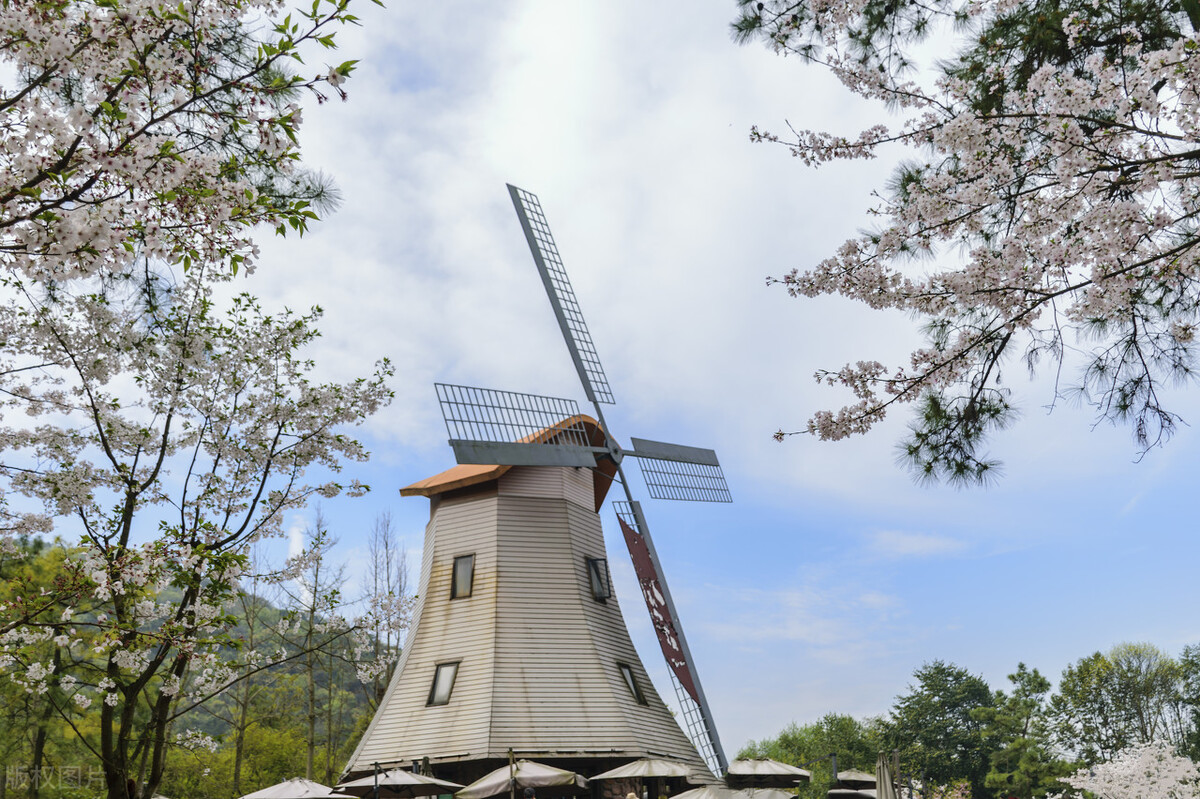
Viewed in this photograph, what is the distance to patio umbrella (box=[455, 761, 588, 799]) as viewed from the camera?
1395 cm

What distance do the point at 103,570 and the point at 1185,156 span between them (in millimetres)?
7295

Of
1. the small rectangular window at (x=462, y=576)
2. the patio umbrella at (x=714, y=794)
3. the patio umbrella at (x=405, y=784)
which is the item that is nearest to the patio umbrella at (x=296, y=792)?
the patio umbrella at (x=405, y=784)

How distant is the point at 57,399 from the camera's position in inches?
316

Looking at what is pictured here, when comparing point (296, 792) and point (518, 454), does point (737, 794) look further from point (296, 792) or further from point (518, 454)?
point (518, 454)

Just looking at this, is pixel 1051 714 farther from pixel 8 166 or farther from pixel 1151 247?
pixel 8 166

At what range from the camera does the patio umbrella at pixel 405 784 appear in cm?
1428

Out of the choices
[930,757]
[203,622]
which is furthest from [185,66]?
[930,757]

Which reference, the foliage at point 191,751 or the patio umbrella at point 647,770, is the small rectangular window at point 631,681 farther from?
the foliage at point 191,751

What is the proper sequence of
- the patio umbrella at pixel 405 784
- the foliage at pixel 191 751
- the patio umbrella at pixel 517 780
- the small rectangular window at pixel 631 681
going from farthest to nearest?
the foliage at pixel 191 751, the small rectangular window at pixel 631 681, the patio umbrella at pixel 405 784, the patio umbrella at pixel 517 780

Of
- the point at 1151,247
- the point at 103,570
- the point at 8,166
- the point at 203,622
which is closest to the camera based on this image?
the point at 8,166

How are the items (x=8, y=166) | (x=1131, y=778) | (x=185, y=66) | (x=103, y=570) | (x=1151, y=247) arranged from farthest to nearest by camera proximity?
(x=1131, y=778), (x=1151, y=247), (x=103, y=570), (x=185, y=66), (x=8, y=166)

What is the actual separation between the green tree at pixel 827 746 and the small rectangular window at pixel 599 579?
28.0m

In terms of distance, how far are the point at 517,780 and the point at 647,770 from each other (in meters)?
2.34

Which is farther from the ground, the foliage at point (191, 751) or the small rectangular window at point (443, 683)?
the foliage at point (191, 751)
